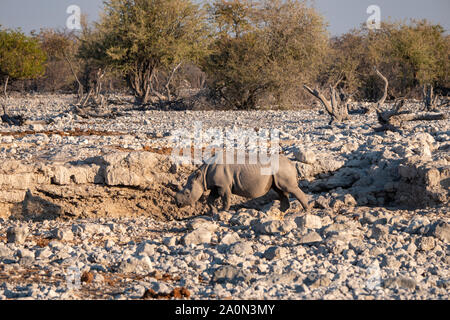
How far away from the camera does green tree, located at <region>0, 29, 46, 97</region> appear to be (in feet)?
70.9

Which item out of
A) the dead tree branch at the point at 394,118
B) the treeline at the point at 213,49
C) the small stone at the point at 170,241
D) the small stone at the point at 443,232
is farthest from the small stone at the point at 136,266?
the treeline at the point at 213,49

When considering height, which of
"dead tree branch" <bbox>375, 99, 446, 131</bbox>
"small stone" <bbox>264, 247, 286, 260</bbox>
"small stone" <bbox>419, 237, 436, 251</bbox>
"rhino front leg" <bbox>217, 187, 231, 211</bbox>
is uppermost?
"dead tree branch" <bbox>375, 99, 446, 131</bbox>

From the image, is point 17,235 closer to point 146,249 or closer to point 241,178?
point 146,249

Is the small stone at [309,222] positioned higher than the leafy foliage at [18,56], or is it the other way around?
the leafy foliage at [18,56]

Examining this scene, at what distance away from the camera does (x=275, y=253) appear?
5.61 meters

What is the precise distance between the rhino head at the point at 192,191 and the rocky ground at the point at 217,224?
341 millimetres

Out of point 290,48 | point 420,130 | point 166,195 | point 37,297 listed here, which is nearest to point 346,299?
point 37,297

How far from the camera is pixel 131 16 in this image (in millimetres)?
19953

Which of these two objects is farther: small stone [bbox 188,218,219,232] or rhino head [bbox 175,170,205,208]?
rhino head [bbox 175,170,205,208]

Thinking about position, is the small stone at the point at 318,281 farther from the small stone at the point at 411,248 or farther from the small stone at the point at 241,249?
the small stone at the point at 411,248

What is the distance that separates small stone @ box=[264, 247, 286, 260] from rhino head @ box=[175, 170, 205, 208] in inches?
79.7

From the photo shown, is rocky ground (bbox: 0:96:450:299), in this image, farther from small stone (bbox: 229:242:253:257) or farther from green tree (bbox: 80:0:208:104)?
green tree (bbox: 80:0:208:104)

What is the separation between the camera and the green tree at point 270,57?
19.6 meters

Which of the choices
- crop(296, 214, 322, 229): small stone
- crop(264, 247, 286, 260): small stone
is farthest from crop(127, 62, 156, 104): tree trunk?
crop(264, 247, 286, 260): small stone
